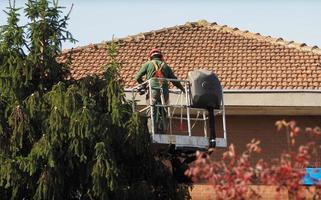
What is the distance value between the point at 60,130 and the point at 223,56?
1030 centimetres

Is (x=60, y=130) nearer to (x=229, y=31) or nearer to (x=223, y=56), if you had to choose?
(x=223, y=56)

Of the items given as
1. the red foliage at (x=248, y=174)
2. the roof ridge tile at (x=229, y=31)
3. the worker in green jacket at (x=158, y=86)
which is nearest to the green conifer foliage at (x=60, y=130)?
the worker in green jacket at (x=158, y=86)

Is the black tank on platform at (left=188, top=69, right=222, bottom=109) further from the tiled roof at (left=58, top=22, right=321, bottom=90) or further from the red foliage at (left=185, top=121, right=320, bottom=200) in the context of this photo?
the tiled roof at (left=58, top=22, right=321, bottom=90)

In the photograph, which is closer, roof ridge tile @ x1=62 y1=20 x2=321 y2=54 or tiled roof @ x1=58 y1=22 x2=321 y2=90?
tiled roof @ x1=58 y1=22 x2=321 y2=90

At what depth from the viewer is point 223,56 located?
2092cm

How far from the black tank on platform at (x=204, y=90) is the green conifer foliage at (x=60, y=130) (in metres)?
1.03

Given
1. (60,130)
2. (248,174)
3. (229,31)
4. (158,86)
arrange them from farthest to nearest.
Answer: (229,31) → (158,86) → (60,130) → (248,174)

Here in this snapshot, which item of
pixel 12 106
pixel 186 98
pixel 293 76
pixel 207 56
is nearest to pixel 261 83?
pixel 293 76

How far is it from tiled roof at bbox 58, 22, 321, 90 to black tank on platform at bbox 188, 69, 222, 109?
585 centimetres

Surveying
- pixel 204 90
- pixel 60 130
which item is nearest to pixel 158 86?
pixel 204 90

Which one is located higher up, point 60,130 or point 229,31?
point 229,31

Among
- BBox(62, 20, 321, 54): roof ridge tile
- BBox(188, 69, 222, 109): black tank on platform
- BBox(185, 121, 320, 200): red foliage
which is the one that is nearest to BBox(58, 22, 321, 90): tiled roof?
BBox(62, 20, 321, 54): roof ridge tile

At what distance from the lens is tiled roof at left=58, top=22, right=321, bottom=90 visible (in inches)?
746

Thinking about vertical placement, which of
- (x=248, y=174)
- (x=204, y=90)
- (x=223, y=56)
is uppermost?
(x=223, y=56)
